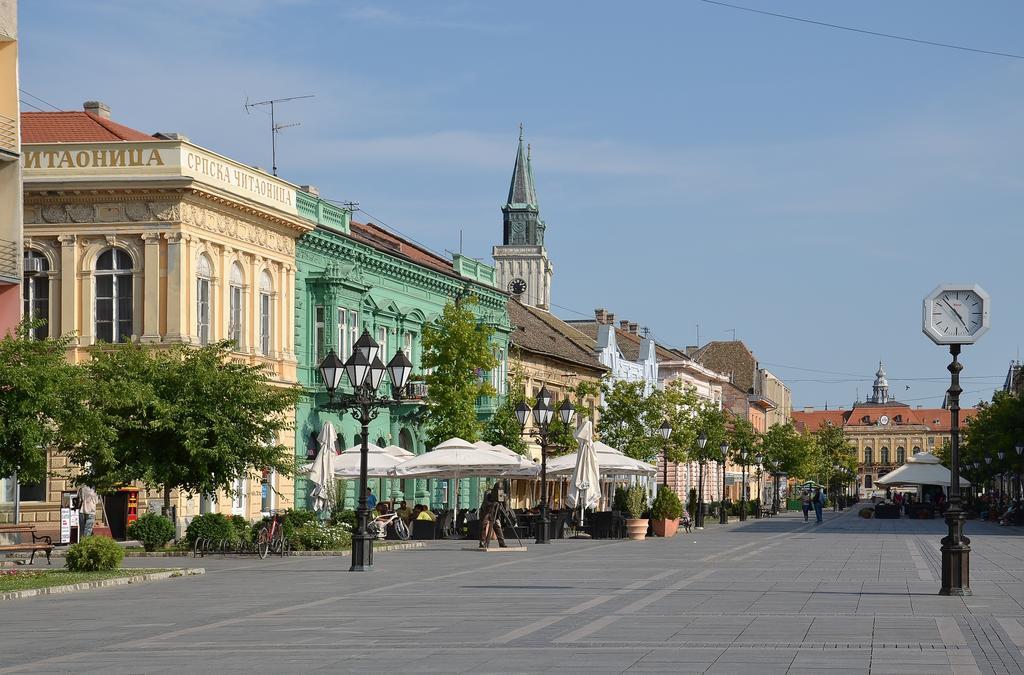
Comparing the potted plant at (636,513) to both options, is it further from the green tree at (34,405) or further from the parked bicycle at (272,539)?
the green tree at (34,405)

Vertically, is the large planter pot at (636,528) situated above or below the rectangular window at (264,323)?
below

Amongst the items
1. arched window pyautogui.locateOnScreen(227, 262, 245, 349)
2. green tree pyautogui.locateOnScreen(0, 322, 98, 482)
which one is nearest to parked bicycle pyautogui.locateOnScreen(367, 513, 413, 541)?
arched window pyautogui.locateOnScreen(227, 262, 245, 349)

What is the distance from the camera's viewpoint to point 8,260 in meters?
33.9

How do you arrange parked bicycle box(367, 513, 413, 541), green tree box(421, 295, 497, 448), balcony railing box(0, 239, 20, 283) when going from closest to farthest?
balcony railing box(0, 239, 20, 283), parked bicycle box(367, 513, 413, 541), green tree box(421, 295, 497, 448)

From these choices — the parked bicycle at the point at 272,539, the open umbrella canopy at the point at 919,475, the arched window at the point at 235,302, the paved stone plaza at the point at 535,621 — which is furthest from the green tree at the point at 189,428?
the open umbrella canopy at the point at 919,475

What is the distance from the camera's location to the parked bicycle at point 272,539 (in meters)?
32.1

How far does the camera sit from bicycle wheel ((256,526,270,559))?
3203 cm

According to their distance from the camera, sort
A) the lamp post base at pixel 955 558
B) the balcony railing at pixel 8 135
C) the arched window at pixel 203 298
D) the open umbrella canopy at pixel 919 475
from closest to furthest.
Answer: the lamp post base at pixel 955 558
the balcony railing at pixel 8 135
the arched window at pixel 203 298
the open umbrella canopy at pixel 919 475

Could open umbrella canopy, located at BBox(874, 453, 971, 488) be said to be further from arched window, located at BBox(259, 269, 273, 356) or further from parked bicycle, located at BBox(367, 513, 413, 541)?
parked bicycle, located at BBox(367, 513, 413, 541)

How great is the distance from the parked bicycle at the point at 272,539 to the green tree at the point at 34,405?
697 cm

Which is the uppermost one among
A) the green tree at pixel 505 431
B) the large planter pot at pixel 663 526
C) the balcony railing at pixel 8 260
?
the balcony railing at pixel 8 260

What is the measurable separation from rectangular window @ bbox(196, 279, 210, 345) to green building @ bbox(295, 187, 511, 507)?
216 inches

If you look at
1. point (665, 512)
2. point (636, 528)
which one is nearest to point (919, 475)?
point (665, 512)

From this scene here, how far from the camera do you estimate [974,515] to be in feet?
300
